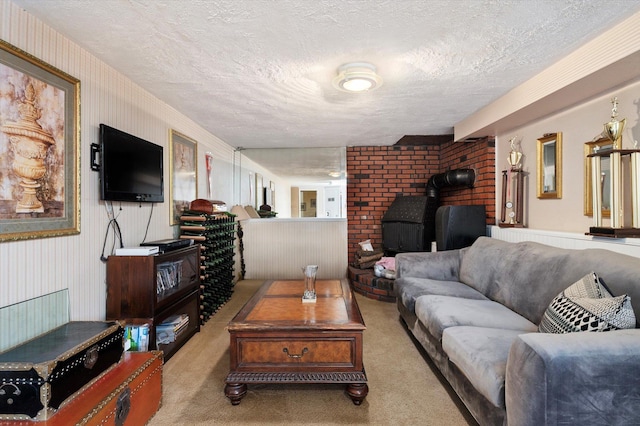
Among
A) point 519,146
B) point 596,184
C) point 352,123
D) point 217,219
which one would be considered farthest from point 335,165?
point 596,184

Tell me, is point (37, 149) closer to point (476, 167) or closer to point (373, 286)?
point (373, 286)

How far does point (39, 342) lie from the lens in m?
1.57

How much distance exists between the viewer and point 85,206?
201 cm

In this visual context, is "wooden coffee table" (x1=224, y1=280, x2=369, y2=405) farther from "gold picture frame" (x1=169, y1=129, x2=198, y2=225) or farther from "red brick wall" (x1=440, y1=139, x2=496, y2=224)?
"red brick wall" (x1=440, y1=139, x2=496, y2=224)

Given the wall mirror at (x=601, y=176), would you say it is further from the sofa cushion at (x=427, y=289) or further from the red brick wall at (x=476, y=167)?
the red brick wall at (x=476, y=167)

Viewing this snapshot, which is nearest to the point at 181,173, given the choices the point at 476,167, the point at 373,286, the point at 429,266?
the point at 373,286

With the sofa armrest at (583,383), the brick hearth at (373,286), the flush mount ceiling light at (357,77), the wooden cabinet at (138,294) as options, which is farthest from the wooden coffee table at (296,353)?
the brick hearth at (373,286)

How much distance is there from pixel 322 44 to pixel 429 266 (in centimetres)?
232

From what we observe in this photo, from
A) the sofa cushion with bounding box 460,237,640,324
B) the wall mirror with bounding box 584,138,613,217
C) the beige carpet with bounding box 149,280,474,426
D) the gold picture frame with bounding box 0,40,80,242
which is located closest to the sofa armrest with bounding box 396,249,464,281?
the sofa cushion with bounding box 460,237,640,324

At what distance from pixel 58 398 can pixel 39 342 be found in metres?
0.44

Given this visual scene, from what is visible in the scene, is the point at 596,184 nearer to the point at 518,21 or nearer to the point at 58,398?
the point at 518,21

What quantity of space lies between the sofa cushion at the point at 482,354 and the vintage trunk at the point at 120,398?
5.72 ft

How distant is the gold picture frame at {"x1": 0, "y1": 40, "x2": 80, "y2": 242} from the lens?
1521mm

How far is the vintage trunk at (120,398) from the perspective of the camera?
1.31 metres
